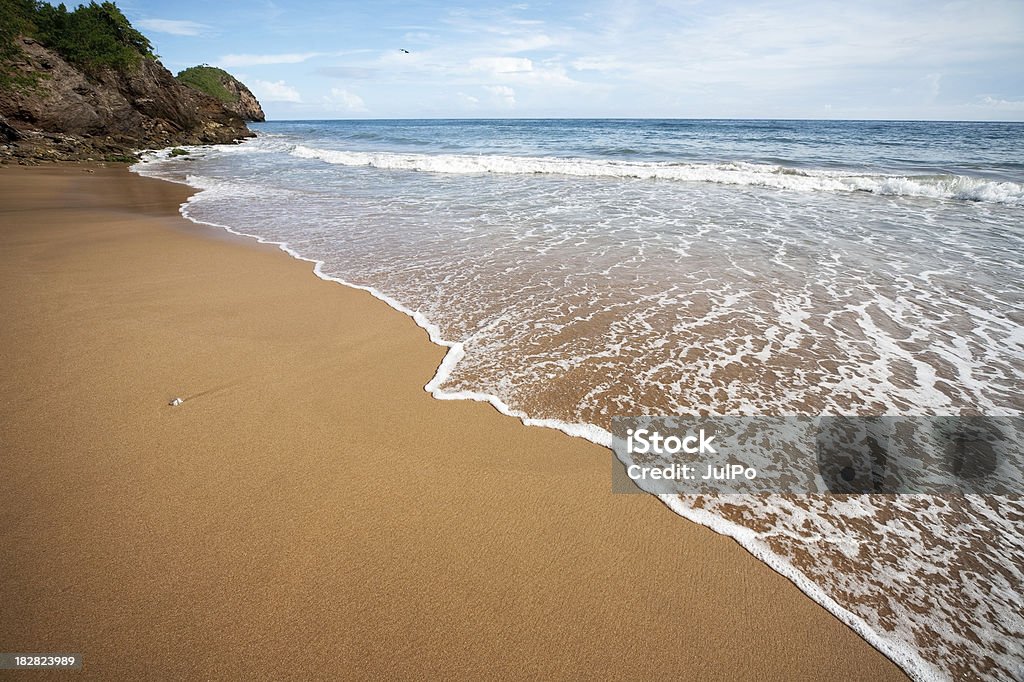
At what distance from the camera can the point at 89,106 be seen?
26.0 meters

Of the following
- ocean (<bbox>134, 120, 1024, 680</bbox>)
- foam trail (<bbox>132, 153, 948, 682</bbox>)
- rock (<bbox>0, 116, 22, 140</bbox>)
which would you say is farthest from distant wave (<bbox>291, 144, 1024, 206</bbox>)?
foam trail (<bbox>132, 153, 948, 682</bbox>)

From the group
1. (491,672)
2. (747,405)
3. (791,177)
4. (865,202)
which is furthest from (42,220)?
(791,177)

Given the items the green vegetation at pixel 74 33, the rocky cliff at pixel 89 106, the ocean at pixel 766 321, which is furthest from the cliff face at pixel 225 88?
the ocean at pixel 766 321

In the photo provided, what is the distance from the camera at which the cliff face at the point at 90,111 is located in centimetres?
2186

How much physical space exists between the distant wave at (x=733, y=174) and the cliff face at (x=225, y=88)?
4707 centimetres

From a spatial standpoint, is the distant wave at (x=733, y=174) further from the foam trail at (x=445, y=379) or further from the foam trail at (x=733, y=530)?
the foam trail at (x=733, y=530)

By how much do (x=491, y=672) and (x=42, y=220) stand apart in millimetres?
12785

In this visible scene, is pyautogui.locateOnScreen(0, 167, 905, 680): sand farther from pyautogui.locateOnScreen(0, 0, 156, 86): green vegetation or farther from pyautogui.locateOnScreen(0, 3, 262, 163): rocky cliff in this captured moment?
pyautogui.locateOnScreen(0, 0, 156, 86): green vegetation

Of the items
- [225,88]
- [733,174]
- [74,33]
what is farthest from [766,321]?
[225,88]

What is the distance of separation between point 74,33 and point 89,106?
7.38 metres

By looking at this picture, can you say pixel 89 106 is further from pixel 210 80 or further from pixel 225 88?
pixel 225 88

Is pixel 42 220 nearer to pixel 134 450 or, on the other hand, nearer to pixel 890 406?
pixel 134 450

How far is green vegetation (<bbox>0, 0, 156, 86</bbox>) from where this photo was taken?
24289 mm

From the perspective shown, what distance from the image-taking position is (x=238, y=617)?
6.60 ft
